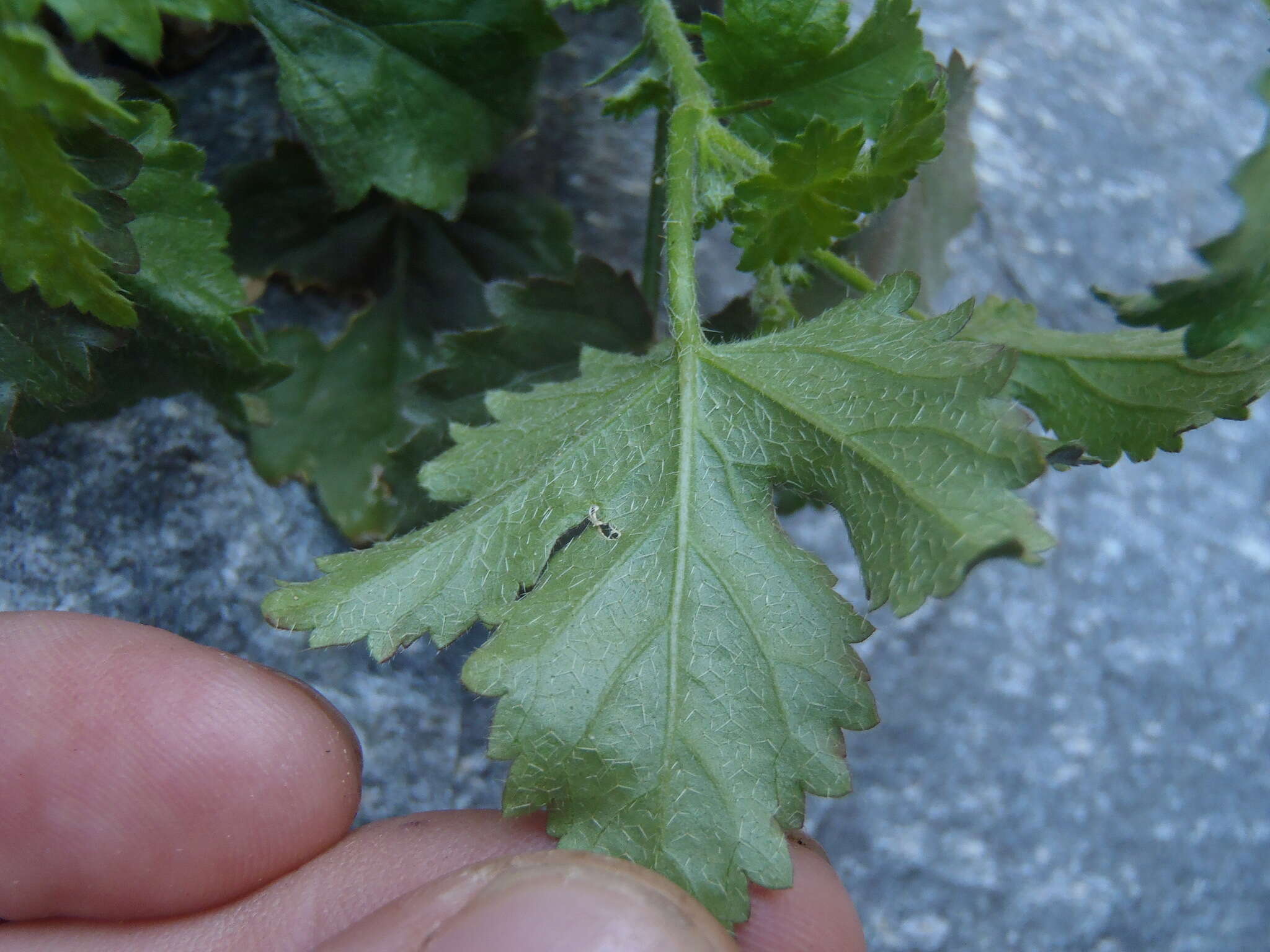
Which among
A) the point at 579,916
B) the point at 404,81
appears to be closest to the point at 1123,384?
the point at 579,916

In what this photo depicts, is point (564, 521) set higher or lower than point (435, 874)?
higher

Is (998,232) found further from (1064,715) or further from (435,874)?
(435,874)

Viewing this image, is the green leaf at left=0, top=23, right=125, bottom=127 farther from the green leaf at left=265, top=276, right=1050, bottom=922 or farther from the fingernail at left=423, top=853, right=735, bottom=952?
the fingernail at left=423, top=853, right=735, bottom=952

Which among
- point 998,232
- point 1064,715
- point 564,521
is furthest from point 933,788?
point 998,232

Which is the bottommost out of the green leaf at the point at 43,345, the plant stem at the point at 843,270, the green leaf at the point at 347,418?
the green leaf at the point at 347,418

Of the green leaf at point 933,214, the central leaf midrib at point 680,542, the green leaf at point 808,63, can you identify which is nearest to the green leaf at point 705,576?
the central leaf midrib at point 680,542

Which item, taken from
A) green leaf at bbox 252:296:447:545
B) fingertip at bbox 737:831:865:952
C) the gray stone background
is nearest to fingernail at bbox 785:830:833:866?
fingertip at bbox 737:831:865:952

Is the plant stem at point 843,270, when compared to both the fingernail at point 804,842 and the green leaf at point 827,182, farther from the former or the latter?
the fingernail at point 804,842
